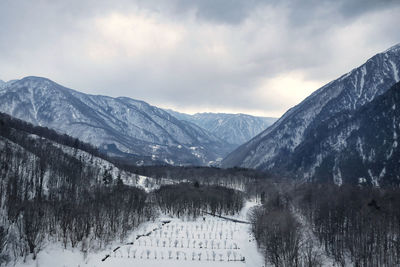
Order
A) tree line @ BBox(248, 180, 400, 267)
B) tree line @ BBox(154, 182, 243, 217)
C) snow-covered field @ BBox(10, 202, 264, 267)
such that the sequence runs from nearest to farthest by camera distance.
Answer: tree line @ BBox(248, 180, 400, 267) < snow-covered field @ BBox(10, 202, 264, 267) < tree line @ BBox(154, 182, 243, 217)

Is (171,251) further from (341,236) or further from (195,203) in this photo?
(195,203)

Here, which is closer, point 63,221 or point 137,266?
point 137,266

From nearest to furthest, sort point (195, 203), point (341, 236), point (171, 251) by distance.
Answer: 1. point (171, 251)
2. point (341, 236)
3. point (195, 203)

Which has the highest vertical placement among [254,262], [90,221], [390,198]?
[390,198]

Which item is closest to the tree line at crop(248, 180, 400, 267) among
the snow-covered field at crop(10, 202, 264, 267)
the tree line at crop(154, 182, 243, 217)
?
the snow-covered field at crop(10, 202, 264, 267)

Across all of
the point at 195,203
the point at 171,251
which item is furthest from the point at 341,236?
the point at 195,203

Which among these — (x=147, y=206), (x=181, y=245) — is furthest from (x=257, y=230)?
(x=147, y=206)

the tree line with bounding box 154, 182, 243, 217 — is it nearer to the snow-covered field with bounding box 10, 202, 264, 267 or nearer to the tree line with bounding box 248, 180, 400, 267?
the snow-covered field with bounding box 10, 202, 264, 267

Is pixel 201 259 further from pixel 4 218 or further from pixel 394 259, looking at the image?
pixel 4 218

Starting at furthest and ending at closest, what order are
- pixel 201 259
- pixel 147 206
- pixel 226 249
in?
1. pixel 147 206
2. pixel 226 249
3. pixel 201 259
